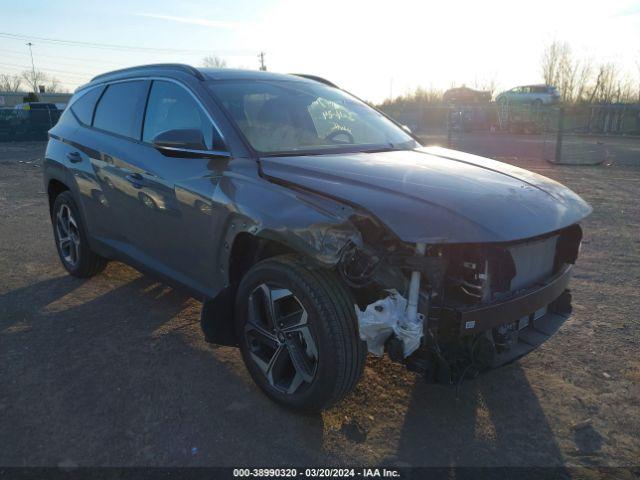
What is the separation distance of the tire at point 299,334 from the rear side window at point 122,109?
1749 millimetres

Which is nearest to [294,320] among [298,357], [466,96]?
[298,357]

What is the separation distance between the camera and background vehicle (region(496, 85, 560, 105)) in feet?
117

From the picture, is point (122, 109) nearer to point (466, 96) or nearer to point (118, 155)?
point (118, 155)

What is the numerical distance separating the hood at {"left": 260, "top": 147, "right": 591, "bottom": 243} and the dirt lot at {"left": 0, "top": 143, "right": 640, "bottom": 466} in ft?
3.44

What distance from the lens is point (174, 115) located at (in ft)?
11.6

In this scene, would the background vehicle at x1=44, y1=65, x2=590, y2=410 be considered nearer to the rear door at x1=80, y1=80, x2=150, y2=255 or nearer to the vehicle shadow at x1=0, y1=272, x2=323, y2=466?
the rear door at x1=80, y1=80, x2=150, y2=255

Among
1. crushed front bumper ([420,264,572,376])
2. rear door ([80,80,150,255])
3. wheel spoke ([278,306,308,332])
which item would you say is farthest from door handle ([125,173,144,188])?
crushed front bumper ([420,264,572,376])

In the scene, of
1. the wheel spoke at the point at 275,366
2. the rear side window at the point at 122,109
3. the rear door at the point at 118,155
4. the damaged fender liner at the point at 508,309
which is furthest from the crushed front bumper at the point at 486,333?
the rear side window at the point at 122,109

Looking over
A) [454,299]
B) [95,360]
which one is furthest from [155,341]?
[454,299]

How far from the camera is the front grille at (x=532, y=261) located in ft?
8.56

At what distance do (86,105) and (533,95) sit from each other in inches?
1450

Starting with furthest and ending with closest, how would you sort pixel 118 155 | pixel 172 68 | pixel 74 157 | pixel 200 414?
pixel 74 157 → pixel 118 155 → pixel 172 68 → pixel 200 414

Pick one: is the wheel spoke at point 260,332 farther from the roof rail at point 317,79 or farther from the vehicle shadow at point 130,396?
the roof rail at point 317,79

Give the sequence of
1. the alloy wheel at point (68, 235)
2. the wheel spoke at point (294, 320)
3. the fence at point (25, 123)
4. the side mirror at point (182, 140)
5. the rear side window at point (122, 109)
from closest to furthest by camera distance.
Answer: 1. the wheel spoke at point (294, 320)
2. the side mirror at point (182, 140)
3. the rear side window at point (122, 109)
4. the alloy wheel at point (68, 235)
5. the fence at point (25, 123)
